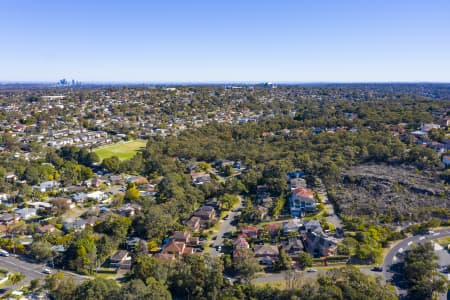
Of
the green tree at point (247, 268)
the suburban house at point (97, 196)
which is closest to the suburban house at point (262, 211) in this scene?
the green tree at point (247, 268)

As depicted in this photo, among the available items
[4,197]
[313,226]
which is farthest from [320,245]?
[4,197]

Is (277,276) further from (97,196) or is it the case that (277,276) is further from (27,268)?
(97,196)

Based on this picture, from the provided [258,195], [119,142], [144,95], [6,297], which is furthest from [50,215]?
[144,95]

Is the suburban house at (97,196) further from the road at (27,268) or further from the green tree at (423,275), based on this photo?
the green tree at (423,275)

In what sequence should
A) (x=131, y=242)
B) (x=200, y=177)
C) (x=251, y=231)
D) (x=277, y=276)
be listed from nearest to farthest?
(x=277, y=276), (x=131, y=242), (x=251, y=231), (x=200, y=177)

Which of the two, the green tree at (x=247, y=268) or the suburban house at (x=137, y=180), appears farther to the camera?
the suburban house at (x=137, y=180)

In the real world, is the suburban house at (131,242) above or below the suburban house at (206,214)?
below

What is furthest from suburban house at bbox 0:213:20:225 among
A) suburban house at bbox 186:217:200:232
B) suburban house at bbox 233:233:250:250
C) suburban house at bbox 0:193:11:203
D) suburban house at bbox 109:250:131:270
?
suburban house at bbox 233:233:250:250
